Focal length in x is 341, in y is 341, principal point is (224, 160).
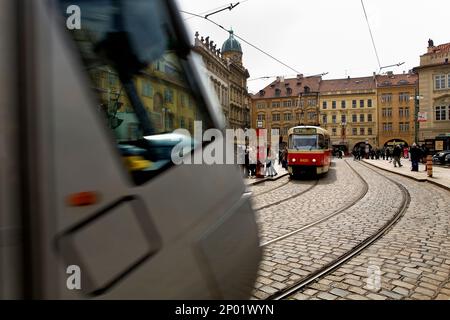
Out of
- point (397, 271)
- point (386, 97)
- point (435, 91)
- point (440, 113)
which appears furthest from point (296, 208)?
point (386, 97)

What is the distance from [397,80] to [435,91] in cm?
3689

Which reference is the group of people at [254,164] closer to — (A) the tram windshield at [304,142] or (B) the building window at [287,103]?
(A) the tram windshield at [304,142]

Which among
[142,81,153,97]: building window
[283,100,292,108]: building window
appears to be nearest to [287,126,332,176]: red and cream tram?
[142,81,153,97]: building window

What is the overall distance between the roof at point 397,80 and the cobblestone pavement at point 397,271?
253 ft

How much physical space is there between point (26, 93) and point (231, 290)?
1.57m

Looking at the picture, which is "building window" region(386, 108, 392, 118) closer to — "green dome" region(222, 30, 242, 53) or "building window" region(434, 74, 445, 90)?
"building window" region(434, 74, 445, 90)

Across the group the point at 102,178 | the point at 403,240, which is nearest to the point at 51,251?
the point at 102,178

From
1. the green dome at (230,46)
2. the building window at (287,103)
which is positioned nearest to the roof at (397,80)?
the building window at (287,103)

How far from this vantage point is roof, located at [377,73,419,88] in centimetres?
7344

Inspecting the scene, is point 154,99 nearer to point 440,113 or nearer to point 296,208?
point 296,208

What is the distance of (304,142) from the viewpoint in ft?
55.3
